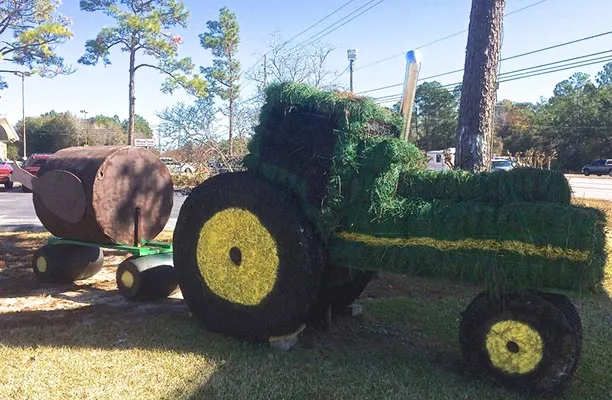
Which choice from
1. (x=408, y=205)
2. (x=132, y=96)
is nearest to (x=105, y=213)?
(x=408, y=205)

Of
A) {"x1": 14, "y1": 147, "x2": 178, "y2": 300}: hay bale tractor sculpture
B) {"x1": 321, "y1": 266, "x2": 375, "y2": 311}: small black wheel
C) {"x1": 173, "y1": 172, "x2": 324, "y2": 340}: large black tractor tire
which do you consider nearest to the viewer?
{"x1": 173, "y1": 172, "x2": 324, "y2": 340}: large black tractor tire

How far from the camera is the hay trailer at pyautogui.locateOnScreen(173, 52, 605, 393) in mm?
3344

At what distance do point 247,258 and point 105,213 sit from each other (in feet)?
9.18

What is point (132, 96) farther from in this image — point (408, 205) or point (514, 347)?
point (514, 347)

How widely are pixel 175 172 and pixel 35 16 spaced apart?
14.1 metres

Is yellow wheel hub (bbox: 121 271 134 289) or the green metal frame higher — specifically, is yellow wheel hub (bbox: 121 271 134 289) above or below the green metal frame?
below

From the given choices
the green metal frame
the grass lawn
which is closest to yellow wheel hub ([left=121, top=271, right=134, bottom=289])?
the grass lawn

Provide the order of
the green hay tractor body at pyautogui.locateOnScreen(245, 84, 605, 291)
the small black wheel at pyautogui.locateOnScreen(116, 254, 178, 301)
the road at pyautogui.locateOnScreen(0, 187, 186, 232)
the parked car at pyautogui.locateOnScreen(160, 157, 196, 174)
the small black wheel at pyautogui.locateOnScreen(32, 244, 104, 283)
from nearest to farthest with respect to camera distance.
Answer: the green hay tractor body at pyautogui.locateOnScreen(245, 84, 605, 291) < the small black wheel at pyautogui.locateOnScreen(116, 254, 178, 301) < the small black wheel at pyautogui.locateOnScreen(32, 244, 104, 283) < the parked car at pyautogui.locateOnScreen(160, 157, 196, 174) < the road at pyautogui.locateOnScreen(0, 187, 186, 232)

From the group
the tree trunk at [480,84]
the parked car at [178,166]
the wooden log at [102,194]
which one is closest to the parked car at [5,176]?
the parked car at [178,166]

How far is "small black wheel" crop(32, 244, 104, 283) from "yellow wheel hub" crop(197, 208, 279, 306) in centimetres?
295

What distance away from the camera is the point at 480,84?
20.0 feet

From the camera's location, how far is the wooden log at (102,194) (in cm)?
620

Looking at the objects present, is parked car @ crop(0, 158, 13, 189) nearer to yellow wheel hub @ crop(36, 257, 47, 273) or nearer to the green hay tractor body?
yellow wheel hub @ crop(36, 257, 47, 273)

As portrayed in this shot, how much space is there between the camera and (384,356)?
167 inches
